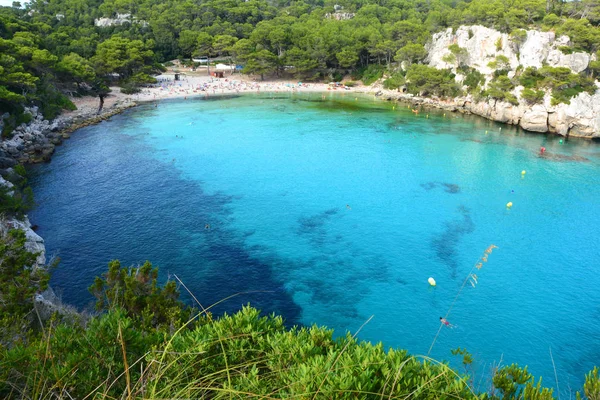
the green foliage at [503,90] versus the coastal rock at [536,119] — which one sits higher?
the green foliage at [503,90]

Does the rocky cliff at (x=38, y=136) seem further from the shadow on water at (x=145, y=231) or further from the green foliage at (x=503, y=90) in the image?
the green foliage at (x=503, y=90)

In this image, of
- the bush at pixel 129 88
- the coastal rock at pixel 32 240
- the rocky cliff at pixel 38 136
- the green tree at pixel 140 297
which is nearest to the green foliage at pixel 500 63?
the rocky cliff at pixel 38 136

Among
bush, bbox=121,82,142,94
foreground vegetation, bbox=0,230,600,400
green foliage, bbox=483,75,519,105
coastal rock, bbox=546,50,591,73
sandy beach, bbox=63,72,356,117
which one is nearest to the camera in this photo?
foreground vegetation, bbox=0,230,600,400

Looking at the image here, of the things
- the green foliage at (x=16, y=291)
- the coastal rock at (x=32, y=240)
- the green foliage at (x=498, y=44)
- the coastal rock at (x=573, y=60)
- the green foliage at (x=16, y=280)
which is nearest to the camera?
the green foliage at (x=16, y=291)

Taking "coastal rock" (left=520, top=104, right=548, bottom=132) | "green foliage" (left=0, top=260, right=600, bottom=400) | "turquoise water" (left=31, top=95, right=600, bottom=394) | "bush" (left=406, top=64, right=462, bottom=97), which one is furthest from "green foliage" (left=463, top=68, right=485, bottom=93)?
"green foliage" (left=0, top=260, right=600, bottom=400)

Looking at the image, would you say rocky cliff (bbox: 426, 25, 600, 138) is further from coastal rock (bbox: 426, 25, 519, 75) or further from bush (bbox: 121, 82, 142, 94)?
bush (bbox: 121, 82, 142, 94)

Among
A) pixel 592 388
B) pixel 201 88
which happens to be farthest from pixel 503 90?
pixel 592 388
